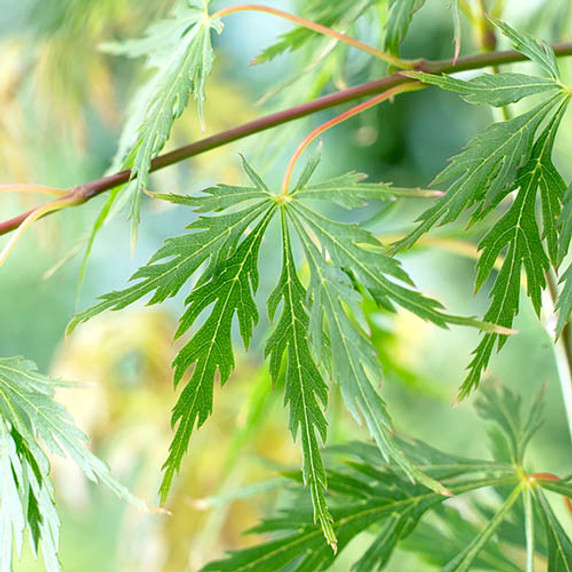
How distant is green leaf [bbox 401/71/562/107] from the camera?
0.76 ft

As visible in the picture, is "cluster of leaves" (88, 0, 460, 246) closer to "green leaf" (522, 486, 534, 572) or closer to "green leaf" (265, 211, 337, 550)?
"green leaf" (265, 211, 337, 550)

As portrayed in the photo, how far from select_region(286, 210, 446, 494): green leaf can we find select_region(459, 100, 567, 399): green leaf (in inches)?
1.1

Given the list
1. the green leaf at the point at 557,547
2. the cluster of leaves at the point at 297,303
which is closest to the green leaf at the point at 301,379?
the cluster of leaves at the point at 297,303

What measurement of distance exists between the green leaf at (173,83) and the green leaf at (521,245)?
96 millimetres

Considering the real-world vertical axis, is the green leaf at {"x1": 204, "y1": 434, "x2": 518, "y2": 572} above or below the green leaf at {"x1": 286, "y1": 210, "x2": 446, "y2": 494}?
below

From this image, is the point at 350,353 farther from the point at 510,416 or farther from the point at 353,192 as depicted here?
the point at 510,416

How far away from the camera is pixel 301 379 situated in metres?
0.24

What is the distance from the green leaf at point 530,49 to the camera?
234 millimetres

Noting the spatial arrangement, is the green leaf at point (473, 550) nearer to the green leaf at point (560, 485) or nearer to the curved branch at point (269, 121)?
the green leaf at point (560, 485)

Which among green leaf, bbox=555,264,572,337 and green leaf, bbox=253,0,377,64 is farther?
green leaf, bbox=253,0,377,64

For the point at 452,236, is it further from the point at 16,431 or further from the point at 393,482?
the point at 16,431

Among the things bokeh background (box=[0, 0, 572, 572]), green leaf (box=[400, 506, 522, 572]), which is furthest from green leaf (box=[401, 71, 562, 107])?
green leaf (box=[400, 506, 522, 572])

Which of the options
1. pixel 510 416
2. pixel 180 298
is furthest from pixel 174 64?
pixel 180 298

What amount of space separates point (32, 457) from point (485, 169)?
0.53ft
